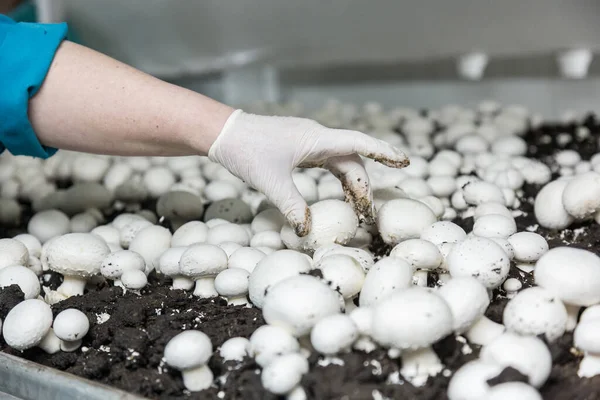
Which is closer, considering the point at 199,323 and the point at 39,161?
the point at 199,323

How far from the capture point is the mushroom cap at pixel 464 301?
79cm

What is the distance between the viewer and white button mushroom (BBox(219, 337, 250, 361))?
0.84 metres

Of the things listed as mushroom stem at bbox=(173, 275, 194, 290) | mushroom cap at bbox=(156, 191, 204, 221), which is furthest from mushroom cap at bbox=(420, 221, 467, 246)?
mushroom cap at bbox=(156, 191, 204, 221)

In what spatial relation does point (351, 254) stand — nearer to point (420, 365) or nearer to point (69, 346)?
point (420, 365)

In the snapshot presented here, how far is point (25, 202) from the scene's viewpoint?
168 cm

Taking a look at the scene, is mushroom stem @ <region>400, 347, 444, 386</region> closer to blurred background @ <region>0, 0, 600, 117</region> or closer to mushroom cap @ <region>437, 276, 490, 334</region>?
mushroom cap @ <region>437, 276, 490, 334</region>

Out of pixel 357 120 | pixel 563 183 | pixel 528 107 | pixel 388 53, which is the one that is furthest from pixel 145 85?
pixel 528 107

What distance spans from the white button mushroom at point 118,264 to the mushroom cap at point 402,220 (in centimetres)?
45

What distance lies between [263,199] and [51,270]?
0.48 metres

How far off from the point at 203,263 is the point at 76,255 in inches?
10.0

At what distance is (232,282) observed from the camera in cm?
99

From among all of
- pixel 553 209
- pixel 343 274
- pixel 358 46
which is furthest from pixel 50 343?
pixel 358 46

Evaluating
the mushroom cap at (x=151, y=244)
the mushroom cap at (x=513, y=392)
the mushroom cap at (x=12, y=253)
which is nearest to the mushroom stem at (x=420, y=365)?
the mushroom cap at (x=513, y=392)

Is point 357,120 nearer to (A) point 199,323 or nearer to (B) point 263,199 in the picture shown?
(B) point 263,199
